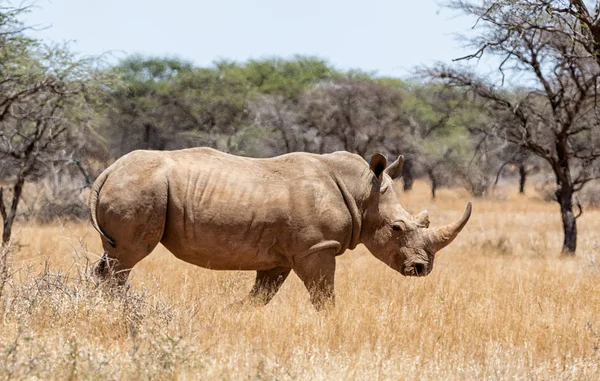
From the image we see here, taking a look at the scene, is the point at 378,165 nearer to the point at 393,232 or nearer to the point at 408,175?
the point at 393,232

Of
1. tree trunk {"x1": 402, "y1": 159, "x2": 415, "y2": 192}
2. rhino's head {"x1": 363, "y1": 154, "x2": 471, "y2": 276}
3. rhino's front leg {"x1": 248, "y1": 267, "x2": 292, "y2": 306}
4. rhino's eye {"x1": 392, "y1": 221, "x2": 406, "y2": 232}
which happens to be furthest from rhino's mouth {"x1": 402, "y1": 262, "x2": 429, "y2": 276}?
tree trunk {"x1": 402, "y1": 159, "x2": 415, "y2": 192}

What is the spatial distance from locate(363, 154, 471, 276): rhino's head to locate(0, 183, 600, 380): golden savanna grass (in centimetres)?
37

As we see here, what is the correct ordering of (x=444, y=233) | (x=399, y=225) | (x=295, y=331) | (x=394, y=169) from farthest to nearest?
(x=394, y=169)
(x=444, y=233)
(x=399, y=225)
(x=295, y=331)

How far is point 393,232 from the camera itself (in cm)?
809

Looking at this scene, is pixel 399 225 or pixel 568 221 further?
pixel 568 221

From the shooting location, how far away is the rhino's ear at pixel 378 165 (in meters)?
8.03

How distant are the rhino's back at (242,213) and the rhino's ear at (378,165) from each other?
0.52 meters

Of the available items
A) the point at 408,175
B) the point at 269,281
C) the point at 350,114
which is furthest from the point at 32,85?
the point at 408,175

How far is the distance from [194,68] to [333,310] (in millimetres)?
36796

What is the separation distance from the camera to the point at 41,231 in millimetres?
16047

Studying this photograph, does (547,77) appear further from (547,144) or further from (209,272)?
(209,272)

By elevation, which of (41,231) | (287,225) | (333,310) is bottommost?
(41,231)

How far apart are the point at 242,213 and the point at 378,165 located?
1416 millimetres

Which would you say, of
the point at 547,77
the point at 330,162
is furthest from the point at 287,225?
the point at 547,77
